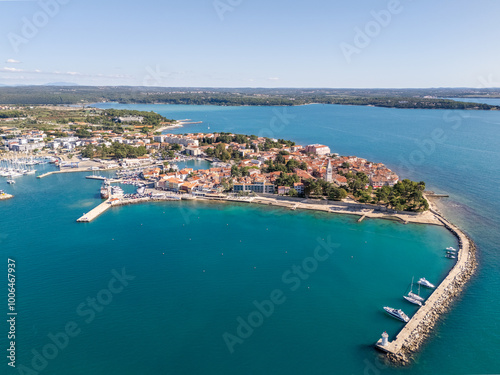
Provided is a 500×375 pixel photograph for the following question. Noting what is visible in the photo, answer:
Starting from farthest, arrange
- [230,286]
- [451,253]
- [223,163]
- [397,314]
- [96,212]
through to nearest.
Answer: [223,163]
[96,212]
[451,253]
[230,286]
[397,314]

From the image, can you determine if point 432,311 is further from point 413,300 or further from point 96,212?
point 96,212

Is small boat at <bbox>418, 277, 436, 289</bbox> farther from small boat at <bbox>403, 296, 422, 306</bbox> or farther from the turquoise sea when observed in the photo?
small boat at <bbox>403, 296, 422, 306</bbox>

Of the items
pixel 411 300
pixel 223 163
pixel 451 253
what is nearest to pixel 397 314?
pixel 411 300

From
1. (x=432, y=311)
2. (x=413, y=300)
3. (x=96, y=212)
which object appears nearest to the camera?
(x=432, y=311)

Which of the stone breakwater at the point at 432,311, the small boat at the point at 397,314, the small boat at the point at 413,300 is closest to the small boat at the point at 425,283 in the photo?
the stone breakwater at the point at 432,311

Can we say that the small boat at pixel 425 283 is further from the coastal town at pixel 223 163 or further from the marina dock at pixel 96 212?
the marina dock at pixel 96 212

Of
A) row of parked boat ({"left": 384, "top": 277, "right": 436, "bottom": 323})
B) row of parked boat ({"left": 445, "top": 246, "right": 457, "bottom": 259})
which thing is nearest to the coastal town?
row of parked boat ({"left": 445, "top": 246, "right": 457, "bottom": 259})

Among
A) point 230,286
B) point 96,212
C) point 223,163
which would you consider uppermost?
point 230,286

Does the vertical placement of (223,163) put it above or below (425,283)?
below
